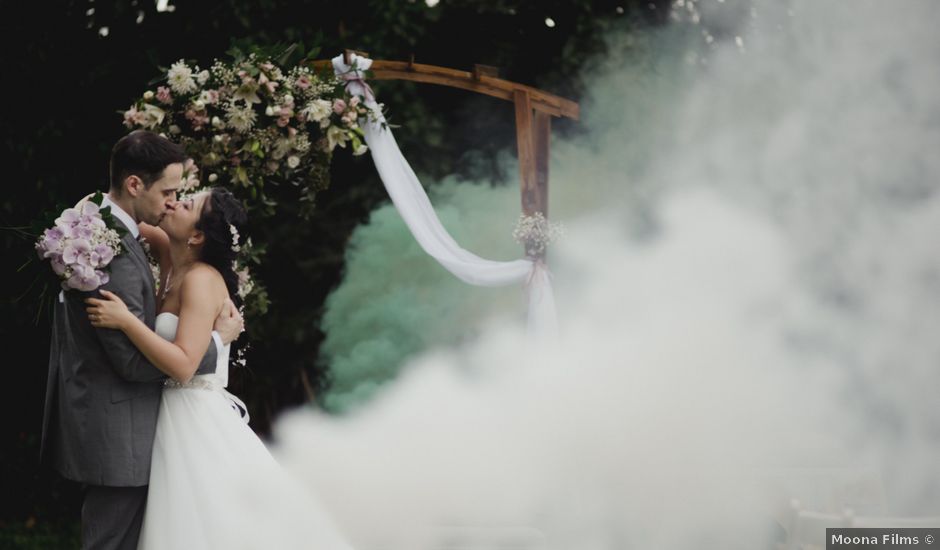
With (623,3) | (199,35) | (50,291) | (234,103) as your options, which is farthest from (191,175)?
(623,3)

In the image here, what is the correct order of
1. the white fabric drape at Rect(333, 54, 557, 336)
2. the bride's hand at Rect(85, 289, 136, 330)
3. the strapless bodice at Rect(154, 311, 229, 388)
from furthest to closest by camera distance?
1. the white fabric drape at Rect(333, 54, 557, 336)
2. the strapless bodice at Rect(154, 311, 229, 388)
3. the bride's hand at Rect(85, 289, 136, 330)

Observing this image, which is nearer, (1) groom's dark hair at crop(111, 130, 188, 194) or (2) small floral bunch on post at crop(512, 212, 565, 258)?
(1) groom's dark hair at crop(111, 130, 188, 194)

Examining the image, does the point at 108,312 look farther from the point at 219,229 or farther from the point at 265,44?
the point at 265,44

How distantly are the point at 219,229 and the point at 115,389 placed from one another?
0.71m

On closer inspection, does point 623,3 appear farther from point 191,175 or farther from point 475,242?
point 191,175

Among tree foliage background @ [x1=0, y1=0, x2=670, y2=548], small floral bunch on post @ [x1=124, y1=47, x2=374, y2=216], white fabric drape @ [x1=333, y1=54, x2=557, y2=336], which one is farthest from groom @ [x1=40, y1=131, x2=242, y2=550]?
tree foliage background @ [x1=0, y1=0, x2=670, y2=548]

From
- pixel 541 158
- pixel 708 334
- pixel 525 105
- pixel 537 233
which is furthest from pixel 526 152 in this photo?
pixel 708 334

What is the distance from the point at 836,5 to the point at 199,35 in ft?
16.0

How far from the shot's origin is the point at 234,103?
565 cm

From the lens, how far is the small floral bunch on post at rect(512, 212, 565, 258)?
6902mm

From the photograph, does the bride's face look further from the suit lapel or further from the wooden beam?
the wooden beam

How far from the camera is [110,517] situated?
3.75m

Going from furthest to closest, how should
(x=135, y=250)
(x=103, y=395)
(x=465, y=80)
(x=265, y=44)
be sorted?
(x=265, y=44) < (x=465, y=80) < (x=135, y=250) < (x=103, y=395)

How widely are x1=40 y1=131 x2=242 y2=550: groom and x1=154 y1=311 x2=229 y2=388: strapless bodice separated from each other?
0.04 m
